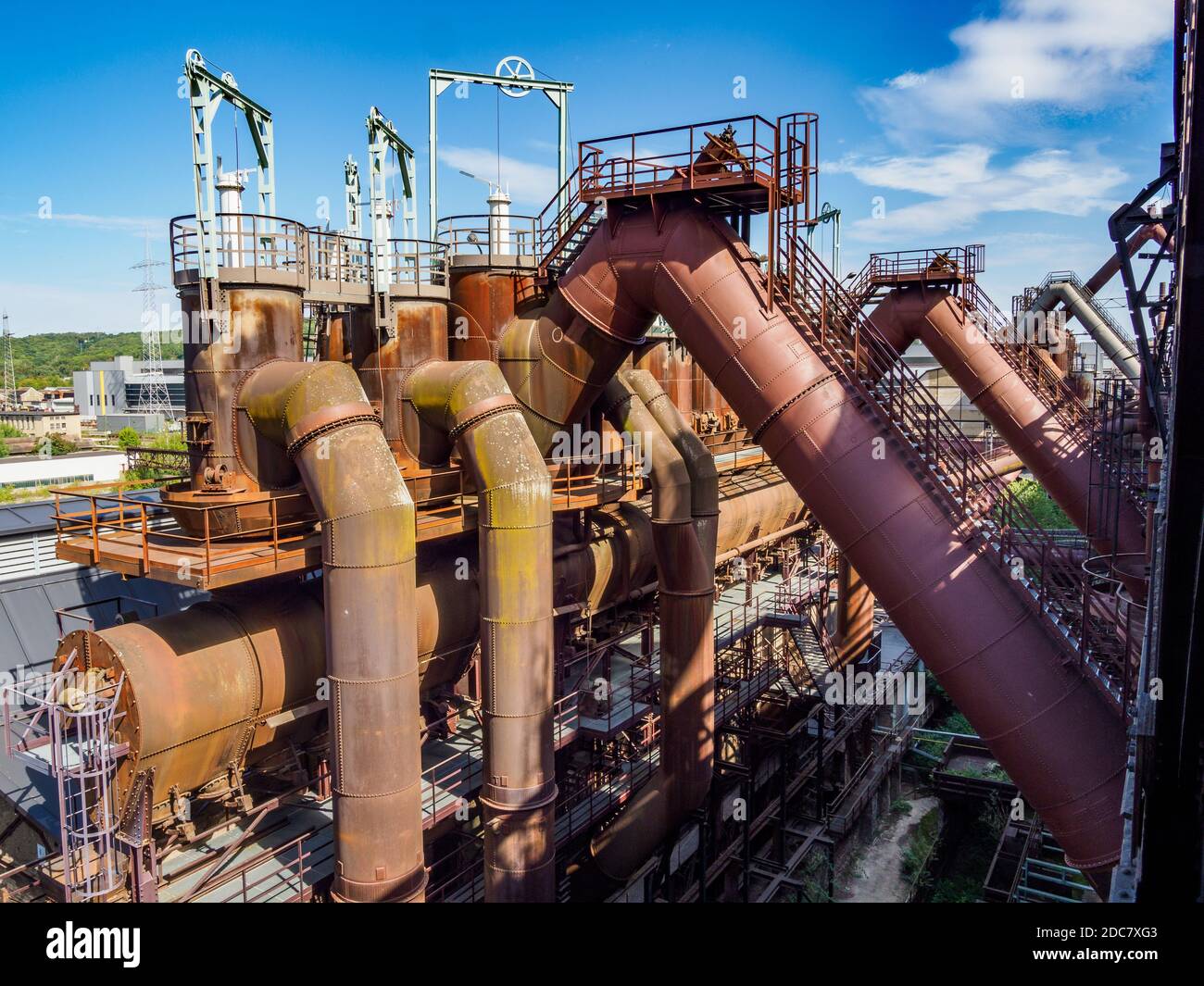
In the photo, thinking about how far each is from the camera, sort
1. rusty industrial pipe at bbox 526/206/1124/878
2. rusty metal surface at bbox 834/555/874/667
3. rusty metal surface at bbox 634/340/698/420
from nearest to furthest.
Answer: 1. rusty industrial pipe at bbox 526/206/1124/878
2. rusty metal surface at bbox 634/340/698/420
3. rusty metal surface at bbox 834/555/874/667

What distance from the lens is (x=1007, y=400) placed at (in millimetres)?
23516

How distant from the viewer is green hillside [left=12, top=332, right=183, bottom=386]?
148625 millimetres

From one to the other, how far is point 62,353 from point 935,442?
209387 mm

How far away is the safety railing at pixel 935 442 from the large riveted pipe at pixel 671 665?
4.92 meters

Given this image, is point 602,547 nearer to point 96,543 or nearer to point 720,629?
point 720,629

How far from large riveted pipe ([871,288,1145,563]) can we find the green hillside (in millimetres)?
132672

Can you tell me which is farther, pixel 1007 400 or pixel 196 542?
pixel 1007 400

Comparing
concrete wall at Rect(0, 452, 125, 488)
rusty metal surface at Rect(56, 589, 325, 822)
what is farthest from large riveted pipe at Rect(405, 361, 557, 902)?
concrete wall at Rect(0, 452, 125, 488)

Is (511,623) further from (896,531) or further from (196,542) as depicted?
(896,531)

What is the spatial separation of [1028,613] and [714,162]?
7.37 meters

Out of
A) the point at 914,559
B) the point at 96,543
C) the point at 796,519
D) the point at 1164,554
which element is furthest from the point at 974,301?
the point at 96,543

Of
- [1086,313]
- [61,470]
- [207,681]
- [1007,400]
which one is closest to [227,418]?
[207,681]

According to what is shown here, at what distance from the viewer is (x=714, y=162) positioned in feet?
40.3

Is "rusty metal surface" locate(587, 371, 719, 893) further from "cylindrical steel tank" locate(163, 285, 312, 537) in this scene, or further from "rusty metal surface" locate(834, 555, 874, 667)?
"rusty metal surface" locate(834, 555, 874, 667)
